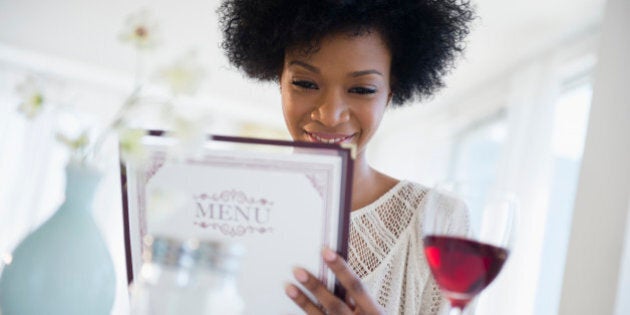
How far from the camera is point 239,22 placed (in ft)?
5.70

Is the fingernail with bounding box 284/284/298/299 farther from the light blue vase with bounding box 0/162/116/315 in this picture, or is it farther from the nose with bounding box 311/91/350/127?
the nose with bounding box 311/91/350/127

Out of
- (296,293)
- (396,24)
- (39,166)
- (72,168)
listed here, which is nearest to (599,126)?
(396,24)

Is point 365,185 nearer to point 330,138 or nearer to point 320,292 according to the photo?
point 330,138

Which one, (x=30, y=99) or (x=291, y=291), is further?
(x=291, y=291)

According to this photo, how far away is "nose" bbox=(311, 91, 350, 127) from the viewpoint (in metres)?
1.34

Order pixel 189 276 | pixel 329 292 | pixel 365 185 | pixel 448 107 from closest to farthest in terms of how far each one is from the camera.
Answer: pixel 189 276, pixel 329 292, pixel 365 185, pixel 448 107

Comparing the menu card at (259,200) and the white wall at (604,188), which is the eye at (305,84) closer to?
the menu card at (259,200)

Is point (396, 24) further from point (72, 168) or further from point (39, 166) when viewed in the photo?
point (39, 166)

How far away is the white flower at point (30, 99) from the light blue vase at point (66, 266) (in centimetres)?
7

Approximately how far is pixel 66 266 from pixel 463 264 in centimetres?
44

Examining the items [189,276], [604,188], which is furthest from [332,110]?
[604,188]

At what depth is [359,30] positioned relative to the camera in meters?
1.45

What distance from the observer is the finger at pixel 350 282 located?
2.60 ft

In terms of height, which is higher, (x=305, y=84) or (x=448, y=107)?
(x=305, y=84)
